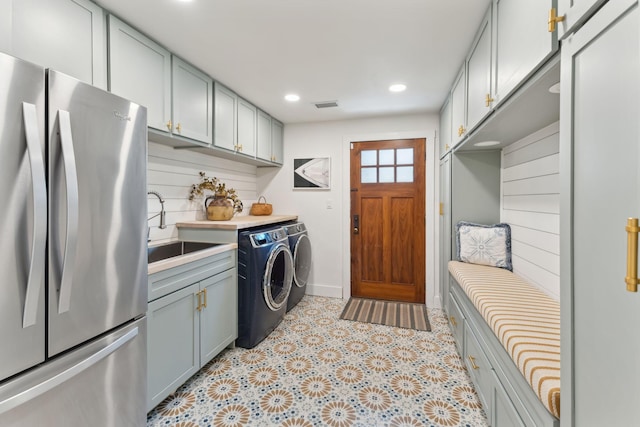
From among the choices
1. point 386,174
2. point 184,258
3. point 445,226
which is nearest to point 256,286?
point 184,258

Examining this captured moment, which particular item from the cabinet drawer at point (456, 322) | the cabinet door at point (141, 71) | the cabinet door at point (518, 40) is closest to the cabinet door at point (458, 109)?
the cabinet door at point (518, 40)

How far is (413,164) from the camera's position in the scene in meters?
3.53

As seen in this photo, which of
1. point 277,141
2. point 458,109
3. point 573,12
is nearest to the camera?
point 573,12

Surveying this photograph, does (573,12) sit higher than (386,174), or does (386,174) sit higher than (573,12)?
(573,12)

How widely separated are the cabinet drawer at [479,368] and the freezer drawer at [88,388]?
1759 mm

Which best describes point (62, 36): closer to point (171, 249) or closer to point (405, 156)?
point (171, 249)

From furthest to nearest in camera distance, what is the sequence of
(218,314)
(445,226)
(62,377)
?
(445,226), (218,314), (62,377)

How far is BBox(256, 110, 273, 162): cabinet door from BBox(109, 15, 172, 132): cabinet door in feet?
4.29

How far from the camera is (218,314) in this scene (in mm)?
2246

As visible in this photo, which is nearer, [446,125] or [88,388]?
[88,388]

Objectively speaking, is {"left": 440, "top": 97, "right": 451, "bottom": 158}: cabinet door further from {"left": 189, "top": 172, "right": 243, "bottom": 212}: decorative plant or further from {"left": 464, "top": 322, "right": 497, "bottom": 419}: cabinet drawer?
{"left": 189, "top": 172, "right": 243, "bottom": 212}: decorative plant

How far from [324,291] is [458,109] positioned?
2.60m

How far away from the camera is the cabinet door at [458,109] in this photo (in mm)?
2195

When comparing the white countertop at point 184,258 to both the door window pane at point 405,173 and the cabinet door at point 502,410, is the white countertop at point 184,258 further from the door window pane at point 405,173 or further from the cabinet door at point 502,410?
the door window pane at point 405,173
